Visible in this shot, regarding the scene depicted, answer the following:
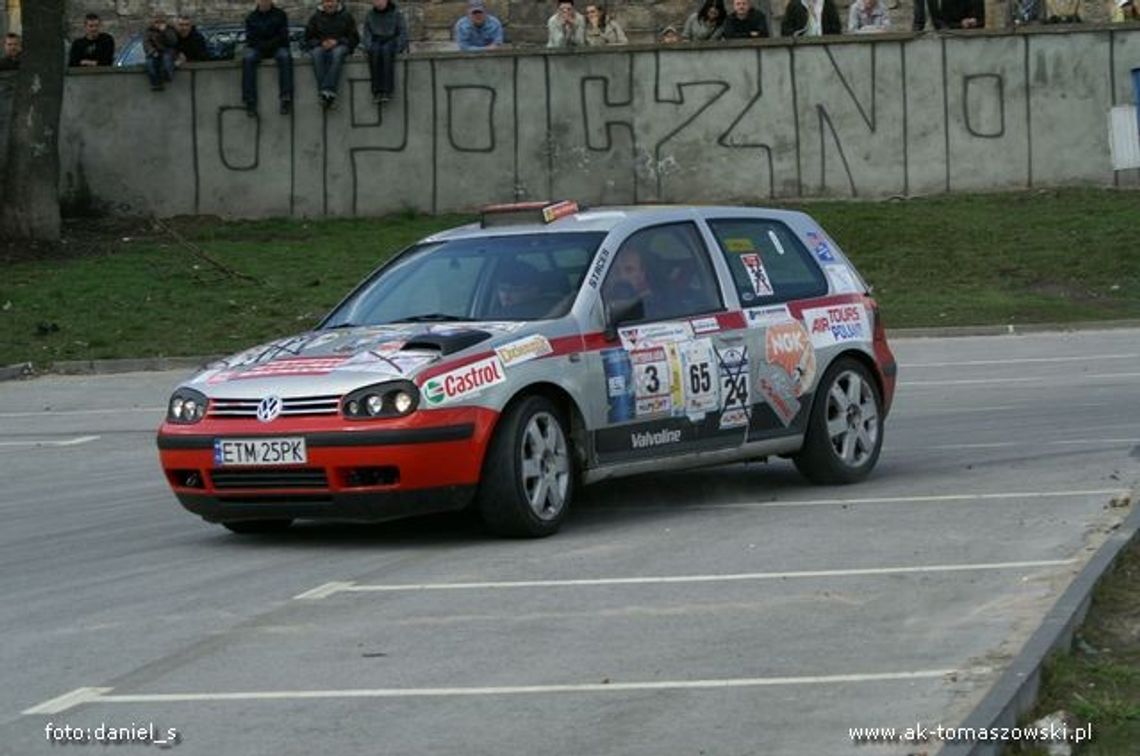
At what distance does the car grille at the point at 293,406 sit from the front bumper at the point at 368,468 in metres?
0.04

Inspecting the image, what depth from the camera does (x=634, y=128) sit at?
31.3 metres

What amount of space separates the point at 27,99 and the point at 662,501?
18.4 m

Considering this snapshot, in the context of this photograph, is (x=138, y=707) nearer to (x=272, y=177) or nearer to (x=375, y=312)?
(x=375, y=312)

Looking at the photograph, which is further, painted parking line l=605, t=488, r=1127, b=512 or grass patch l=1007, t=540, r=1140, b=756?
painted parking line l=605, t=488, r=1127, b=512

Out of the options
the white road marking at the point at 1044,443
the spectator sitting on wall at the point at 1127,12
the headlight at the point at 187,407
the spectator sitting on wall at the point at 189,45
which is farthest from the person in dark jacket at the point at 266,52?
the headlight at the point at 187,407

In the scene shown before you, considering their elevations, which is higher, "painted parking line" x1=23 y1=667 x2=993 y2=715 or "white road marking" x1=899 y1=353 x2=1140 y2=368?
"painted parking line" x1=23 y1=667 x2=993 y2=715

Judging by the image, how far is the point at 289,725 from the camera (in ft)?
24.4

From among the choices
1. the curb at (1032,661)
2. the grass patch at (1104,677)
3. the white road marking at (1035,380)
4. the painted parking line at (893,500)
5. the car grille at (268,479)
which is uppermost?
the car grille at (268,479)

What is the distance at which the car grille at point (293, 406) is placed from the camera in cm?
1070

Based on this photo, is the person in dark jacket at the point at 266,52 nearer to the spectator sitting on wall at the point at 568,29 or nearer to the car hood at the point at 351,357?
the spectator sitting on wall at the point at 568,29

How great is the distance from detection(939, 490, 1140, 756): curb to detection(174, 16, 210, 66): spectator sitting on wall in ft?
77.8

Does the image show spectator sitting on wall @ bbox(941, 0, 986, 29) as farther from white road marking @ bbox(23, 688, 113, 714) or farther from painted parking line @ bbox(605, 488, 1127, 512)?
white road marking @ bbox(23, 688, 113, 714)

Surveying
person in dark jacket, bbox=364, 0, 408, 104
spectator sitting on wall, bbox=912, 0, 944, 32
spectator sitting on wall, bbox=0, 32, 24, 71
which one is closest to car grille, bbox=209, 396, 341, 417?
person in dark jacket, bbox=364, 0, 408, 104

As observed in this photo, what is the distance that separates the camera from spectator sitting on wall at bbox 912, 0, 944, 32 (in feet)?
103
